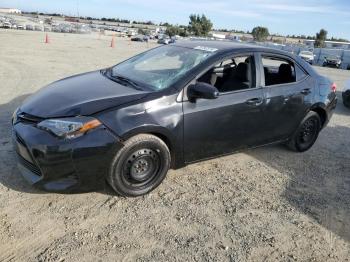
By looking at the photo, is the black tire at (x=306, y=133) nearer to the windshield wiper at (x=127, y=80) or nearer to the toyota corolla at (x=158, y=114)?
the toyota corolla at (x=158, y=114)

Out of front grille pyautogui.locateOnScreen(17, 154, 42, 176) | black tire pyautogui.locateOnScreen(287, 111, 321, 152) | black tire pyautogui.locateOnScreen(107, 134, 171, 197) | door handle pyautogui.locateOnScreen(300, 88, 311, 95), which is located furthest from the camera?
black tire pyautogui.locateOnScreen(287, 111, 321, 152)

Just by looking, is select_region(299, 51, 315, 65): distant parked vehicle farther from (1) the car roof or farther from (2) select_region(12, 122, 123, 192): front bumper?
(2) select_region(12, 122, 123, 192): front bumper

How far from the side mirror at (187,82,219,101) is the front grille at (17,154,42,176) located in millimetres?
1750

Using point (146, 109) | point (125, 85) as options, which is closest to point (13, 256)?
point (146, 109)

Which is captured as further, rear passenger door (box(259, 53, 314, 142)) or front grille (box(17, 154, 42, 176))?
rear passenger door (box(259, 53, 314, 142))

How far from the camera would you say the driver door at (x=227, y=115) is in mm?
4074

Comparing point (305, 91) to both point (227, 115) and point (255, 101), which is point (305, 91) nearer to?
point (255, 101)

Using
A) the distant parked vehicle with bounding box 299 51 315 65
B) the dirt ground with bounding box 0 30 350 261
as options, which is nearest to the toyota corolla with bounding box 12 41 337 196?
the dirt ground with bounding box 0 30 350 261

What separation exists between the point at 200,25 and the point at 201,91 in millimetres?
92273

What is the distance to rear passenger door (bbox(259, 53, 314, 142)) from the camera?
478cm

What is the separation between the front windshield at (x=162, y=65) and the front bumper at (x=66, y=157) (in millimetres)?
963

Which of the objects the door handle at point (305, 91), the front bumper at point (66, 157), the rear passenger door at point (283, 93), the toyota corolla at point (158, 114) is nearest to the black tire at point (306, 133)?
the toyota corolla at point (158, 114)

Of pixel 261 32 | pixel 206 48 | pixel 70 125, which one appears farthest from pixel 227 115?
pixel 261 32

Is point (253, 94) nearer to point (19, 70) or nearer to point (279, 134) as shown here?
point (279, 134)
